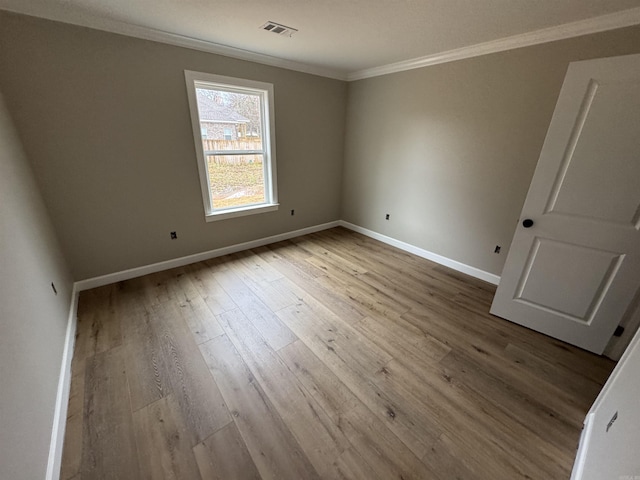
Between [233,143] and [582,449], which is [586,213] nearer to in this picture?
[582,449]

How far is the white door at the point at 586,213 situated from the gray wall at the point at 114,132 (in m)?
2.89

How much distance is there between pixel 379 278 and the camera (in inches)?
117

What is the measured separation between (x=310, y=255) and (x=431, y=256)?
163 cm

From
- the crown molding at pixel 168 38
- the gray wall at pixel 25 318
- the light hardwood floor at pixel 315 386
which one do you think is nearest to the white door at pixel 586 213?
the light hardwood floor at pixel 315 386

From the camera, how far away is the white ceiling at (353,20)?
1783 mm

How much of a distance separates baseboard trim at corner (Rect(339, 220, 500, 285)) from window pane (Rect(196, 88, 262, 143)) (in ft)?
7.10

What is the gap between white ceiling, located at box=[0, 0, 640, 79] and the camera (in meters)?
1.78

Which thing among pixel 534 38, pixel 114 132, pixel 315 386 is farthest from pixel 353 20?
pixel 315 386

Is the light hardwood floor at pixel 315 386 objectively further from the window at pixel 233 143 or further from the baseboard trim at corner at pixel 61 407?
the window at pixel 233 143

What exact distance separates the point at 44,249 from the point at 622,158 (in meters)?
4.07

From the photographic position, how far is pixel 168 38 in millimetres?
2426

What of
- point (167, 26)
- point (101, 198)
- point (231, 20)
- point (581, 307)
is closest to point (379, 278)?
point (581, 307)

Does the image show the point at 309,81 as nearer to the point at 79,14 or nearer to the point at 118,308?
the point at 79,14

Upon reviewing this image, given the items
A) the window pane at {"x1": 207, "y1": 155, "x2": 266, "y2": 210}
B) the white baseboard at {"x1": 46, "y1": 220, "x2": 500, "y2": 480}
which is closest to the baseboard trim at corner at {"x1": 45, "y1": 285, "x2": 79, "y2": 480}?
the white baseboard at {"x1": 46, "y1": 220, "x2": 500, "y2": 480}
